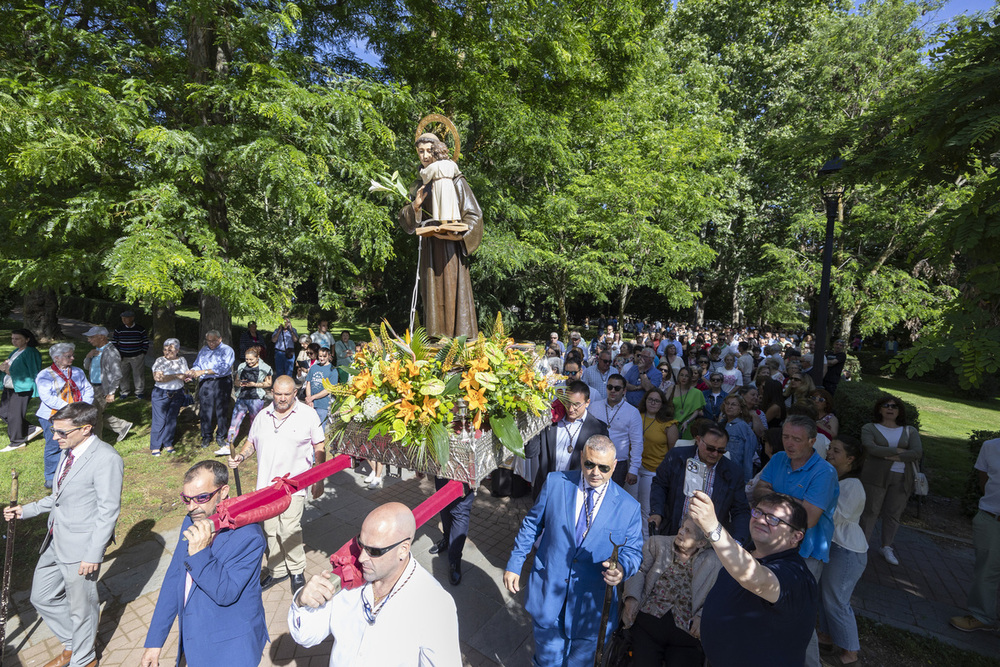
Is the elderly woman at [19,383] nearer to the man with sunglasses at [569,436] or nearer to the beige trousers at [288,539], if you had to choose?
the beige trousers at [288,539]

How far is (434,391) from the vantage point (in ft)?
9.73

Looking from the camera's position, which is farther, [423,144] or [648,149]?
[648,149]

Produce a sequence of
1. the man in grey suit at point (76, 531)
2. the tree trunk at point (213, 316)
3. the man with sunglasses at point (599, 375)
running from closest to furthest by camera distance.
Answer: the man in grey suit at point (76, 531) → the man with sunglasses at point (599, 375) → the tree trunk at point (213, 316)

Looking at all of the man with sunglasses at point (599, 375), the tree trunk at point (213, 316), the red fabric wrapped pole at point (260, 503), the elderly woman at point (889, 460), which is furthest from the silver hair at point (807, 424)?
the tree trunk at point (213, 316)

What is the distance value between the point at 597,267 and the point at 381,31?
28.8 feet

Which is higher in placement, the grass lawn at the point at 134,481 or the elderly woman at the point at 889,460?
the elderly woman at the point at 889,460

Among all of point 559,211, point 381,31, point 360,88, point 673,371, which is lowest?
point 673,371

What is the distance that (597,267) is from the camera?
45.5ft

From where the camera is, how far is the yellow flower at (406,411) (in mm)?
2875

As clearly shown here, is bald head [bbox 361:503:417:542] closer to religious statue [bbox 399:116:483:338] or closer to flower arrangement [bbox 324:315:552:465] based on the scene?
flower arrangement [bbox 324:315:552:465]

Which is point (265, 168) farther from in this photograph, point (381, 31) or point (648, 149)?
point (648, 149)

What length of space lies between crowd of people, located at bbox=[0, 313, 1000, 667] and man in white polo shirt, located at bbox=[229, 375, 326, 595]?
20 millimetres

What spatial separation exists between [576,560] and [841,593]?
281cm

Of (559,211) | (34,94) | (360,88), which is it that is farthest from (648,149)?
(34,94)
